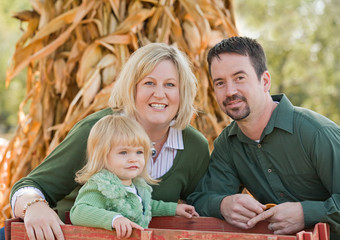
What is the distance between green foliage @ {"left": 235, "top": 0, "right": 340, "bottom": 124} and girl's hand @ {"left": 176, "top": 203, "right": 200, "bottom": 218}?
9.20m

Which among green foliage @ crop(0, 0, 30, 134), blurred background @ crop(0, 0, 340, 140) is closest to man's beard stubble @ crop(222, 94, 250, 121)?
blurred background @ crop(0, 0, 340, 140)

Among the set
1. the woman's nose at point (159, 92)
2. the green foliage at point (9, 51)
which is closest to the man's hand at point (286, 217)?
the woman's nose at point (159, 92)

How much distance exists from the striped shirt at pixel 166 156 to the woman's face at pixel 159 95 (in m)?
0.10

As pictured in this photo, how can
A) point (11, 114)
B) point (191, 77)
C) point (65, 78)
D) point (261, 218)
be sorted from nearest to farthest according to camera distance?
point (261, 218) < point (191, 77) < point (65, 78) < point (11, 114)

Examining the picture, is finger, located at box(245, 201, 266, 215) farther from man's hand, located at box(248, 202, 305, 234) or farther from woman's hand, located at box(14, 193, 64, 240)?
woman's hand, located at box(14, 193, 64, 240)

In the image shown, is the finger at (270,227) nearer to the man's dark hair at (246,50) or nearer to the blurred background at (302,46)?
the man's dark hair at (246,50)

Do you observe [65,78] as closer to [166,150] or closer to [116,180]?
[166,150]

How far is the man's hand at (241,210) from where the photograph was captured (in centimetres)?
157

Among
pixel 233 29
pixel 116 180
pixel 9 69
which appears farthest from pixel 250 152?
pixel 9 69

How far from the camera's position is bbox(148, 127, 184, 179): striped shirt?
72.5 inches

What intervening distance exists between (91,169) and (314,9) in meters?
10.9

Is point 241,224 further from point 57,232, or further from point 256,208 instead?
point 57,232

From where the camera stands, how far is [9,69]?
7.46ft

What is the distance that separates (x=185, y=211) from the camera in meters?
1.69
